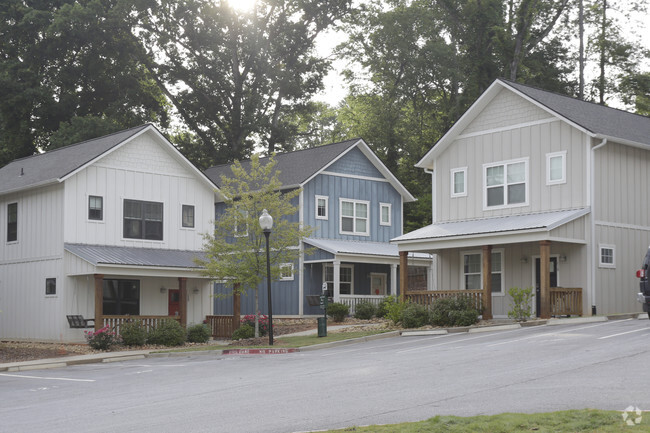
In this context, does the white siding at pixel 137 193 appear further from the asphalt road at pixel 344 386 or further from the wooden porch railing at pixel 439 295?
the asphalt road at pixel 344 386

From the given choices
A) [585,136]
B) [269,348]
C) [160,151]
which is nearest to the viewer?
[269,348]

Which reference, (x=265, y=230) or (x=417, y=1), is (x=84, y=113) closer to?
(x=417, y=1)

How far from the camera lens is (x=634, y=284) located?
2986 centimetres

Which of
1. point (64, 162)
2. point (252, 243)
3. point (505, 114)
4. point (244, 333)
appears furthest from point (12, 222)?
point (505, 114)

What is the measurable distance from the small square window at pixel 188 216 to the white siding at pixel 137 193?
0.18 metres

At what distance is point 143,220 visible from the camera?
33719 millimetres

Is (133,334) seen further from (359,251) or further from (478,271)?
(359,251)

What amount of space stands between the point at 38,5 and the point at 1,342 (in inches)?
1149

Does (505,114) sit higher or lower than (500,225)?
higher

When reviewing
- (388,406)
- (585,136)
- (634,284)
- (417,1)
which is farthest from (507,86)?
(417,1)

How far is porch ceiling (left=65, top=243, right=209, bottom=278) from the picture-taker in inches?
1175

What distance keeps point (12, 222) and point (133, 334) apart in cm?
883

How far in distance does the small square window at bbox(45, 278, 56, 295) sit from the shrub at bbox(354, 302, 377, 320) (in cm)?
1271

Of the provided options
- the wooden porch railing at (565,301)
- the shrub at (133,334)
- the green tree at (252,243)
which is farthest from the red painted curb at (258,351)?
the wooden porch railing at (565,301)
